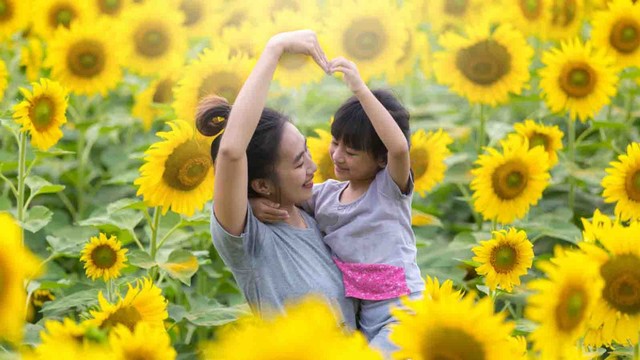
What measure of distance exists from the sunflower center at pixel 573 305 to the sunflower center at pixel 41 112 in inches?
52.5

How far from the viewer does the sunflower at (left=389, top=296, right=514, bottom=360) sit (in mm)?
831

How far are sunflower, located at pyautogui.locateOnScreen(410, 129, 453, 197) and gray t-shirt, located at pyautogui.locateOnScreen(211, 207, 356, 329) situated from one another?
0.77 m

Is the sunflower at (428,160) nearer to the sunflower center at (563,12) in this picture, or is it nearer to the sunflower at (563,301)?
the sunflower center at (563,12)

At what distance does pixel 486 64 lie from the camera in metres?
2.77

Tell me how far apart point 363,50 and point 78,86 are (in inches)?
28.3

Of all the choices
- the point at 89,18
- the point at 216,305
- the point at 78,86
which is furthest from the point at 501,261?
the point at 89,18

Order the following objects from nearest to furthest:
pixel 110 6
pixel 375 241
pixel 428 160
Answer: pixel 375 241, pixel 428 160, pixel 110 6

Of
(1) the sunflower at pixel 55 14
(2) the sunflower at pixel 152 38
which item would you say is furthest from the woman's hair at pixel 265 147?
(1) the sunflower at pixel 55 14

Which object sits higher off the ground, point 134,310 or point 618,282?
point 618,282

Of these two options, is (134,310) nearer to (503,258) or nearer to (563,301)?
(503,258)

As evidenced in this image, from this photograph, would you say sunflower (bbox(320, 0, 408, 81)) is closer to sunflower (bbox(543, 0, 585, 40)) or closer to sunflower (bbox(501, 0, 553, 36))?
sunflower (bbox(501, 0, 553, 36))

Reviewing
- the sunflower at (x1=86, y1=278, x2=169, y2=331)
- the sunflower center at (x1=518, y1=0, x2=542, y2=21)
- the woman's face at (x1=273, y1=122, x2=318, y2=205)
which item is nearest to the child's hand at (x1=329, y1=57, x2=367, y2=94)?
the woman's face at (x1=273, y1=122, x2=318, y2=205)

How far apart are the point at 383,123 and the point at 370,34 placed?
4.03 ft

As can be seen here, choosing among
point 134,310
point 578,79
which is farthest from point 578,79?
point 134,310
